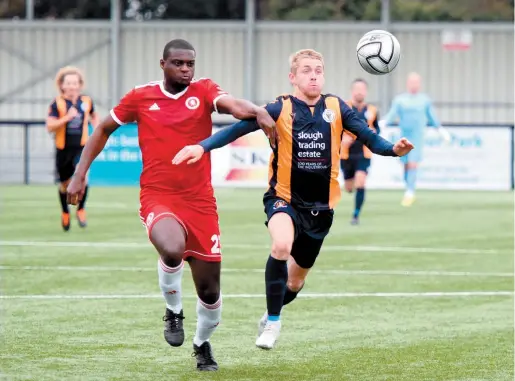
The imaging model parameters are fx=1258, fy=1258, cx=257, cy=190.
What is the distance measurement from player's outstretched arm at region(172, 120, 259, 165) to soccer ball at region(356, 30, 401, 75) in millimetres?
1373

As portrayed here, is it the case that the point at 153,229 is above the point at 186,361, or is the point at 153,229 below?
above

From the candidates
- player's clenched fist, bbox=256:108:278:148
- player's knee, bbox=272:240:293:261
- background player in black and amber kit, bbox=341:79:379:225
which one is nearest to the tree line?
background player in black and amber kit, bbox=341:79:379:225

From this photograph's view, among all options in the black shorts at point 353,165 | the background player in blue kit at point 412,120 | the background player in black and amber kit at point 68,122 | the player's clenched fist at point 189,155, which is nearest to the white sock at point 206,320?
the player's clenched fist at point 189,155

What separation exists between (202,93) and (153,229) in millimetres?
935

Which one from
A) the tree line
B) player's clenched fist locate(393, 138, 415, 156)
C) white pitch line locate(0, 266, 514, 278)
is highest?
the tree line

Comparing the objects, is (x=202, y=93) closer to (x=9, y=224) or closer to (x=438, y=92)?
(x=9, y=224)

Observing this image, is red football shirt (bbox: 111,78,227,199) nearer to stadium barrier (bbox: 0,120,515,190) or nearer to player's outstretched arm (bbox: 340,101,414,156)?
player's outstretched arm (bbox: 340,101,414,156)

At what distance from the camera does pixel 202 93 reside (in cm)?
794

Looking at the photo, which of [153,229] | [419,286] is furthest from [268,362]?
[419,286]

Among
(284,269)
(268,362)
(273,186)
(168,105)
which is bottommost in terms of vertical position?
(268,362)

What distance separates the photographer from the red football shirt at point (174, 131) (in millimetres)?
7898

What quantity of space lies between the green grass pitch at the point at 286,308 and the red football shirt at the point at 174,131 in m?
1.15

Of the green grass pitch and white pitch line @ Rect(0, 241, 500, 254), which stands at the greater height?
white pitch line @ Rect(0, 241, 500, 254)

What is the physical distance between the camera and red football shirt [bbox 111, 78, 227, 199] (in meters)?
7.90
